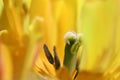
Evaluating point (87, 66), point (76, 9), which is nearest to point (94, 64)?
point (87, 66)

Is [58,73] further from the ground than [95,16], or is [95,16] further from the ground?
[95,16]

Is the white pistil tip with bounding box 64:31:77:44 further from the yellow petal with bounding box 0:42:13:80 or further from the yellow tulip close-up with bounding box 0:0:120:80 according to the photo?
the yellow petal with bounding box 0:42:13:80

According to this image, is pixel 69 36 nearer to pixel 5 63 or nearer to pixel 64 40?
pixel 64 40

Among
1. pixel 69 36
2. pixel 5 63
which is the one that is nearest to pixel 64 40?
pixel 69 36

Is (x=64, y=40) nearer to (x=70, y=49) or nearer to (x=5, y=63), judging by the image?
(x=70, y=49)

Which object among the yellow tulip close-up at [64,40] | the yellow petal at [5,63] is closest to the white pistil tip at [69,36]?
the yellow tulip close-up at [64,40]

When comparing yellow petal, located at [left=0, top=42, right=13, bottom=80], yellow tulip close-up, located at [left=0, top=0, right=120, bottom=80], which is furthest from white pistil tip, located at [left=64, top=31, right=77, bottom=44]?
yellow petal, located at [left=0, top=42, right=13, bottom=80]

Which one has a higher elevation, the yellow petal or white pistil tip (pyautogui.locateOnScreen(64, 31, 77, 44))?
white pistil tip (pyautogui.locateOnScreen(64, 31, 77, 44))

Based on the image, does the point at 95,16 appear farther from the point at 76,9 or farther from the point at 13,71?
the point at 13,71
